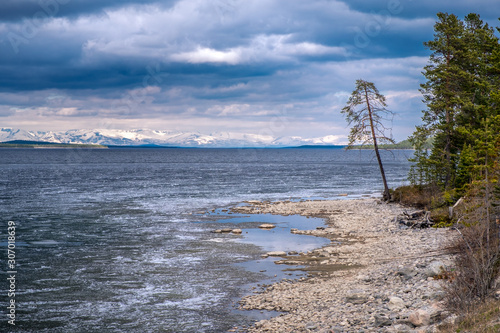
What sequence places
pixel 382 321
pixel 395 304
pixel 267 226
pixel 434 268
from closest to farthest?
pixel 382 321 < pixel 395 304 < pixel 434 268 < pixel 267 226

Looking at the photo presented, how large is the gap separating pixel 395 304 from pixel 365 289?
9.01 feet

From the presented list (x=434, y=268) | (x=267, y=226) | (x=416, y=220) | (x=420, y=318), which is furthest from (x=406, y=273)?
(x=267, y=226)

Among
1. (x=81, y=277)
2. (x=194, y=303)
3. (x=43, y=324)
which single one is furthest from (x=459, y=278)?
(x=81, y=277)

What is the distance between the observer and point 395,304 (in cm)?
1441

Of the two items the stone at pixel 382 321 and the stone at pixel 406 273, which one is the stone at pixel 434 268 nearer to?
the stone at pixel 406 273

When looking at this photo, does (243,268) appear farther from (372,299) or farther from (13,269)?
(13,269)

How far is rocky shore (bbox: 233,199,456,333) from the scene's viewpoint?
528 inches

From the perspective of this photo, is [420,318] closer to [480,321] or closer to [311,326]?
[480,321]

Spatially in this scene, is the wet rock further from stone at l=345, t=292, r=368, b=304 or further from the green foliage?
stone at l=345, t=292, r=368, b=304

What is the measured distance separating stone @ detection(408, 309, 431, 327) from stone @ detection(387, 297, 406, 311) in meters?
1.60

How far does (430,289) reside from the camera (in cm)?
1504

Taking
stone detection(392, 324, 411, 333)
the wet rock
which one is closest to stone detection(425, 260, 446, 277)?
stone detection(392, 324, 411, 333)

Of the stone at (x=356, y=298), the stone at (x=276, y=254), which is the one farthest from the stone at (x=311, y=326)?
the stone at (x=276, y=254)

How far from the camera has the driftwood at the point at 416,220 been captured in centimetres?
3047
